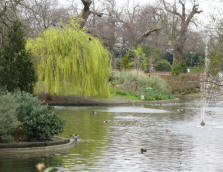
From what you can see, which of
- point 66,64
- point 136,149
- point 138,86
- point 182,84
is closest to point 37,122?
point 136,149

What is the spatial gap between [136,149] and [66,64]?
62.0 ft

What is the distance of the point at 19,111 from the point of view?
573 inches

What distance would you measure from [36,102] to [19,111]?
0.68 meters

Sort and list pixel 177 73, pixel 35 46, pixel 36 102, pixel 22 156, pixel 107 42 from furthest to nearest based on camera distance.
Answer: pixel 107 42, pixel 177 73, pixel 35 46, pixel 36 102, pixel 22 156

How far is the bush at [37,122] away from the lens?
13797 mm

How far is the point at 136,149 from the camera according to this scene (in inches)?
550

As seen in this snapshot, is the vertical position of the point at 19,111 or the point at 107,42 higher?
the point at 107,42

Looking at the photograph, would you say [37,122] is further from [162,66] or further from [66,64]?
[162,66]

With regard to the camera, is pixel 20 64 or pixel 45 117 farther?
pixel 20 64

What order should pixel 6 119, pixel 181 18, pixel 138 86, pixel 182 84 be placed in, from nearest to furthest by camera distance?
pixel 6 119, pixel 138 86, pixel 182 84, pixel 181 18

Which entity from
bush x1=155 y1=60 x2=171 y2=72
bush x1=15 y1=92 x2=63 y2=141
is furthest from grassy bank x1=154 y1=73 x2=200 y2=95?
bush x1=15 y1=92 x2=63 y2=141

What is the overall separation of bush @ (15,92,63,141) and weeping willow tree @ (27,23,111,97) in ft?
57.3

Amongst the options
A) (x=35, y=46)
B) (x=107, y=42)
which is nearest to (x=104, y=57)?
(x=35, y=46)

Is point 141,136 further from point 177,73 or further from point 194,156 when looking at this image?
point 177,73
